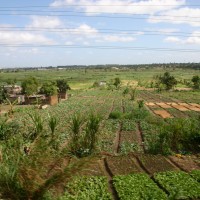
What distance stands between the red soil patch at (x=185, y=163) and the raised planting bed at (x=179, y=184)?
884mm

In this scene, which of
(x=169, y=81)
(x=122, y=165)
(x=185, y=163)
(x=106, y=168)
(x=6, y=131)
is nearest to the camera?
(x=106, y=168)

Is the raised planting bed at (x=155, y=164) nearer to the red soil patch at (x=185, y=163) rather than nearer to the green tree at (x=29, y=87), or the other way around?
the red soil patch at (x=185, y=163)

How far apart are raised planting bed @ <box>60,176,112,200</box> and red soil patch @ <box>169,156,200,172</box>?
3.33m

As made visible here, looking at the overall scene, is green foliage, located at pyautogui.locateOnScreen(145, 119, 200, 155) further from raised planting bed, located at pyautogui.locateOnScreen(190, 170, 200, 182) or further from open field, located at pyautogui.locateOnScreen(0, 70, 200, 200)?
raised planting bed, located at pyautogui.locateOnScreen(190, 170, 200, 182)

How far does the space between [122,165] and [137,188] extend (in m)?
2.46

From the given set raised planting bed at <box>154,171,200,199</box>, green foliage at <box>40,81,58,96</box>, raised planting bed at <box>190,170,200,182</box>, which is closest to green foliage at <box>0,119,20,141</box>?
raised planting bed at <box>154,171,200,199</box>

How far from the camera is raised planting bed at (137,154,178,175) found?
11.5 meters

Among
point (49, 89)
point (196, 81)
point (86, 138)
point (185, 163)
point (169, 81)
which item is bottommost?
point (196, 81)

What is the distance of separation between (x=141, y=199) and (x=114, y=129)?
1401 centimetres

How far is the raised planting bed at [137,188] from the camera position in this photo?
891 cm

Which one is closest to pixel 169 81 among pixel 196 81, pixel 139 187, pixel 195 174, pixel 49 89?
pixel 196 81

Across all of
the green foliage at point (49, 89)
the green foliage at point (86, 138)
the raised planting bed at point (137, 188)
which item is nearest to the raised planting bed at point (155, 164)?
the raised planting bed at point (137, 188)

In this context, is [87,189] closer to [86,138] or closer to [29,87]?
[86,138]

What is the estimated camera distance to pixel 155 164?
12031mm
